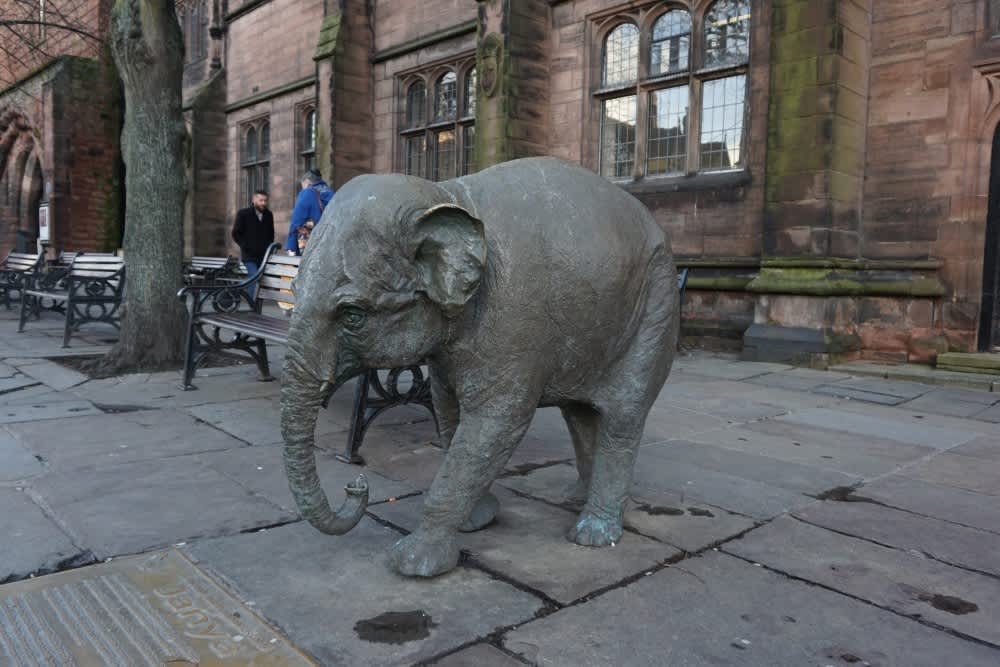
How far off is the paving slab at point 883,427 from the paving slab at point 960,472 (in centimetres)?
38

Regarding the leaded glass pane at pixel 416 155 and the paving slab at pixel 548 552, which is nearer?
the paving slab at pixel 548 552

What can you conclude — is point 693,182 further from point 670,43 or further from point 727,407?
point 727,407

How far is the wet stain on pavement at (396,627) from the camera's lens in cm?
219

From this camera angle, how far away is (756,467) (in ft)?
14.1

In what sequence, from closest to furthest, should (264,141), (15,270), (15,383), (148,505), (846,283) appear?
1. (148,505)
2. (15,383)
3. (846,283)
4. (15,270)
5. (264,141)

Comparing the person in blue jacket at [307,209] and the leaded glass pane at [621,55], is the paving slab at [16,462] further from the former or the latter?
the leaded glass pane at [621,55]

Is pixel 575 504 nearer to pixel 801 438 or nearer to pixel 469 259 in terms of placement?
pixel 469 259

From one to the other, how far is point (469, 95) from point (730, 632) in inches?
505

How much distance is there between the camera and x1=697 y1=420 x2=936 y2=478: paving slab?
441 centimetres

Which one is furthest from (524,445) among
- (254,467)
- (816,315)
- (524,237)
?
(816,315)

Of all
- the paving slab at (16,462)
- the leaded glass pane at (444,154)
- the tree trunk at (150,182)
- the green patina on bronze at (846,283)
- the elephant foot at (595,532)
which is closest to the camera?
the elephant foot at (595,532)

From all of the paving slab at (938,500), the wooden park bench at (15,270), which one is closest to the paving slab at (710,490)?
the paving slab at (938,500)

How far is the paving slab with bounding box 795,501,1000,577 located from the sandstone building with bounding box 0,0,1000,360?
5.34 meters

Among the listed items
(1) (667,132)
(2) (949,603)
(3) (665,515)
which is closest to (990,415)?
(3) (665,515)
